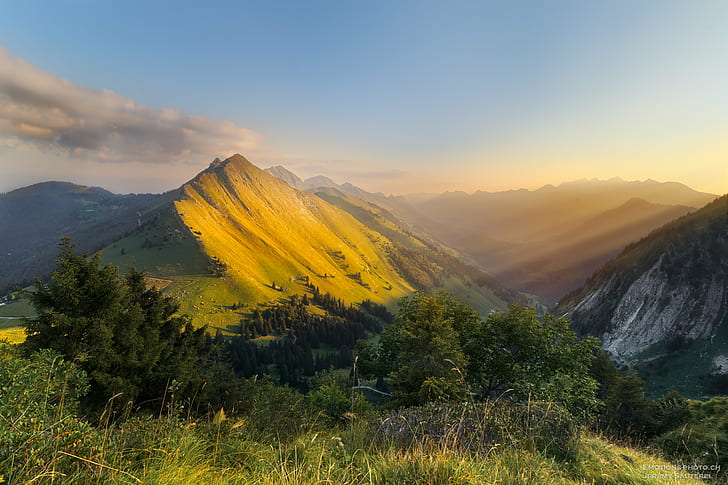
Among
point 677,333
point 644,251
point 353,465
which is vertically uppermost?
point 353,465

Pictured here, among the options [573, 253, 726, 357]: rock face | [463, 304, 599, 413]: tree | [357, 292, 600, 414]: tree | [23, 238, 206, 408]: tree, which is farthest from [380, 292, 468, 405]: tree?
[573, 253, 726, 357]: rock face

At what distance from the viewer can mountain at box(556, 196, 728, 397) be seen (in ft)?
280

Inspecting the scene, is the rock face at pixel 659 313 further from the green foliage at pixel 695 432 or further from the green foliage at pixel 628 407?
the green foliage at pixel 695 432

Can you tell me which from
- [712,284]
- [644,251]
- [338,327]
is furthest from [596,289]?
[338,327]

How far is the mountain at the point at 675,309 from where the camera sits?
8544cm

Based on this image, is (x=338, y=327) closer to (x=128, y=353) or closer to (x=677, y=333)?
(x=677, y=333)

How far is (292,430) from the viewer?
312 inches

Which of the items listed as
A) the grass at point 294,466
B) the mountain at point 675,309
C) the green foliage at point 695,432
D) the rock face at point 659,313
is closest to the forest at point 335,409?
the grass at point 294,466

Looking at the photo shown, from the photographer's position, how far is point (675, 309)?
9925 centimetres

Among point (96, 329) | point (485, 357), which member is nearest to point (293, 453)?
point (485, 357)

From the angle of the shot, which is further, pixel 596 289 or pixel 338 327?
pixel 338 327

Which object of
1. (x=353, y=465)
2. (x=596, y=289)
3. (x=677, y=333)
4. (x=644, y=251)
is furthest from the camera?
(x=596, y=289)

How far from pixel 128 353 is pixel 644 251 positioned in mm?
176103

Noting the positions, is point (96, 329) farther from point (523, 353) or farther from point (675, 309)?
point (675, 309)
